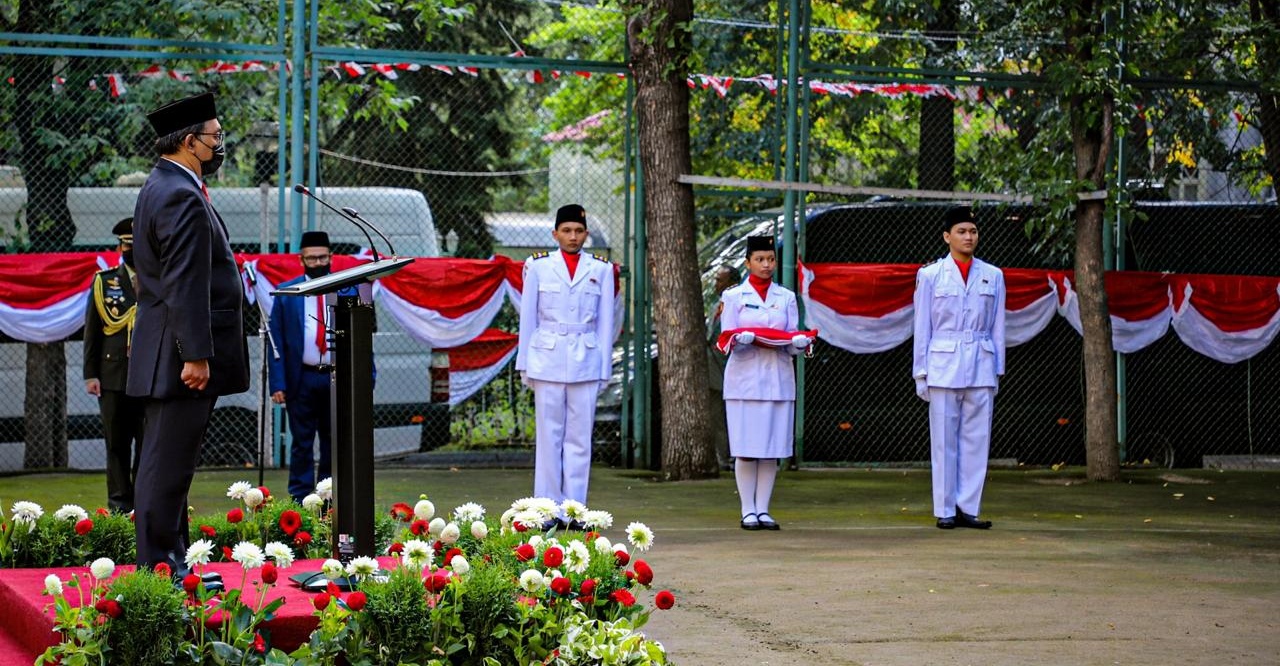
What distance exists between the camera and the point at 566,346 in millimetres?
9023

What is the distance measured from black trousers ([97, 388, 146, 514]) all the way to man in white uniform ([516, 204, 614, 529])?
2.20m

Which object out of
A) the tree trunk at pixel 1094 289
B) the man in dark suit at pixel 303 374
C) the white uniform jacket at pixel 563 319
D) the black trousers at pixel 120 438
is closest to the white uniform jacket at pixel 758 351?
the white uniform jacket at pixel 563 319

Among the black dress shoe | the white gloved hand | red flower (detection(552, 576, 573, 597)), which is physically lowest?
the black dress shoe

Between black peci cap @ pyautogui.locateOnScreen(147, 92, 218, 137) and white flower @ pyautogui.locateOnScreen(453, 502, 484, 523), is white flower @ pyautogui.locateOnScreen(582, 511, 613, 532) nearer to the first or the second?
white flower @ pyautogui.locateOnScreen(453, 502, 484, 523)

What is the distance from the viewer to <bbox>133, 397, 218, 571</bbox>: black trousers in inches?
203

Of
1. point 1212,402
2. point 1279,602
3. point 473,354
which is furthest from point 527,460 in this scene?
point 1279,602

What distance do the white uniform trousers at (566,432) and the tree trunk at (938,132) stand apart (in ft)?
25.2

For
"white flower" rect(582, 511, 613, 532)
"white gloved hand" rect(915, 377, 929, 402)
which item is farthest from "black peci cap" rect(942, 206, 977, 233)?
"white flower" rect(582, 511, 613, 532)

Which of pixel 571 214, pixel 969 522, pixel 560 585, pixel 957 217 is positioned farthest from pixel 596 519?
pixel 957 217

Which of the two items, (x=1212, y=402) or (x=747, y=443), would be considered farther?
(x=1212, y=402)

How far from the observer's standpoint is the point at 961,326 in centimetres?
945

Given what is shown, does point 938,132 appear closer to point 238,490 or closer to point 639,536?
point 238,490

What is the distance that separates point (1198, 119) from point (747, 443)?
6708 millimetres

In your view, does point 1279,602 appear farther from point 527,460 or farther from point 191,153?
point 527,460
